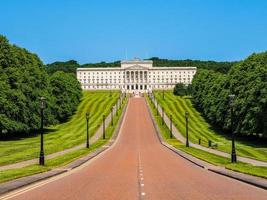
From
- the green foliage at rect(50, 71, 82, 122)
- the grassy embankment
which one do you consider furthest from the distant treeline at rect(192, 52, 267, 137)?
the green foliage at rect(50, 71, 82, 122)

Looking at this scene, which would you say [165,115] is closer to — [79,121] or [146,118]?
[146,118]

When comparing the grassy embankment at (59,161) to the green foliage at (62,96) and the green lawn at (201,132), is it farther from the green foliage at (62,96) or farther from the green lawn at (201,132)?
the green lawn at (201,132)

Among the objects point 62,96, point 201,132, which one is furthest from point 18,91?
point 62,96

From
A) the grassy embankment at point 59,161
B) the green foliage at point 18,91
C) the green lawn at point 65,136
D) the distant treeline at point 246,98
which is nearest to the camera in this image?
the grassy embankment at point 59,161

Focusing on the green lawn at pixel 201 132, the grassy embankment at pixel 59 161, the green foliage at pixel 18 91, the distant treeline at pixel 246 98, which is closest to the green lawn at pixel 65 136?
the grassy embankment at pixel 59 161

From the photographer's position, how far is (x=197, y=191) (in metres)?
16.9

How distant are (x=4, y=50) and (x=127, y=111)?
6325cm

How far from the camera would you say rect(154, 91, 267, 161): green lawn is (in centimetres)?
5608

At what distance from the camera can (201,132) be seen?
8969cm

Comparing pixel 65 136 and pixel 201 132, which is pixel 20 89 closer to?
pixel 65 136

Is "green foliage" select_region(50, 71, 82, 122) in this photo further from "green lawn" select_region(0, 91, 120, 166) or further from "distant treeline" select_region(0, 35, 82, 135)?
"distant treeline" select_region(0, 35, 82, 135)

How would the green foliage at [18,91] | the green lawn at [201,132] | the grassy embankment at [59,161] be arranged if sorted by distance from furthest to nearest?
the green foliage at [18,91] < the green lawn at [201,132] < the grassy embankment at [59,161]

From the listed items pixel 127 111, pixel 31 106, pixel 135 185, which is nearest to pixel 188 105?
pixel 127 111

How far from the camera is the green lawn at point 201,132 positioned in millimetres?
56075
